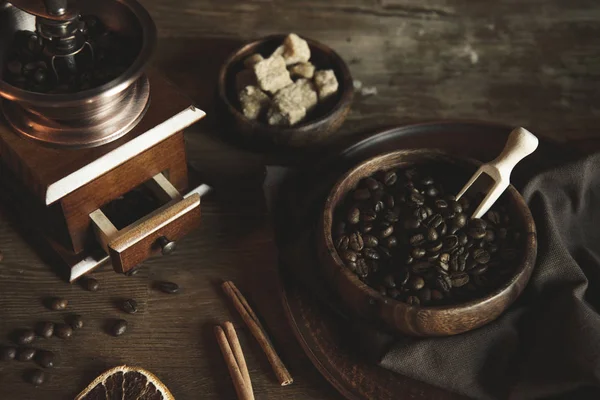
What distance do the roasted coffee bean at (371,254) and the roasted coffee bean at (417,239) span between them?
0.07 m

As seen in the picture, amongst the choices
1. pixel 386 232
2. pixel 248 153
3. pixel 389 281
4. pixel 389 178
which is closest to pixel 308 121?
pixel 248 153

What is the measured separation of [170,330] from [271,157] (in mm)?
500

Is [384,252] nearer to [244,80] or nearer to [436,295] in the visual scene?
[436,295]

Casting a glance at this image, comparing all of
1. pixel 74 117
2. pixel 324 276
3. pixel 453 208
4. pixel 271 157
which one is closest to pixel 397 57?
pixel 271 157

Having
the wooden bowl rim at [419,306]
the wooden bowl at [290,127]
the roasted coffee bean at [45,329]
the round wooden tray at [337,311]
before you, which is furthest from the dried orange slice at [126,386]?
the wooden bowl at [290,127]

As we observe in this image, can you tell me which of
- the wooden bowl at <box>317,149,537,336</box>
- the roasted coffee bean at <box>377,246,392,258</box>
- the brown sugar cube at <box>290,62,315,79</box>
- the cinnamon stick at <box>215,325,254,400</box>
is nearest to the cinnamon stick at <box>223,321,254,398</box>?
the cinnamon stick at <box>215,325,254,400</box>

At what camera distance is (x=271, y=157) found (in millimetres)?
1834

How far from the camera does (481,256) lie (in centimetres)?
145

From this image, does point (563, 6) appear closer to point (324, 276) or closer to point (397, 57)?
point (397, 57)

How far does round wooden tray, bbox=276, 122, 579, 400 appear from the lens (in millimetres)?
1431

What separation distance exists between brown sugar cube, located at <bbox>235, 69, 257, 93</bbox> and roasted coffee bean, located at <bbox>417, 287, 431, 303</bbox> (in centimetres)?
71

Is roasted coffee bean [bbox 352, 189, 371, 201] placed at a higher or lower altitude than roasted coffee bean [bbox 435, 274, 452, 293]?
higher

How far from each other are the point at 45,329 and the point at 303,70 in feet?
2.79

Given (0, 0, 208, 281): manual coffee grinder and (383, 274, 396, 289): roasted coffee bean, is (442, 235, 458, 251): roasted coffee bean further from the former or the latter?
(0, 0, 208, 281): manual coffee grinder
